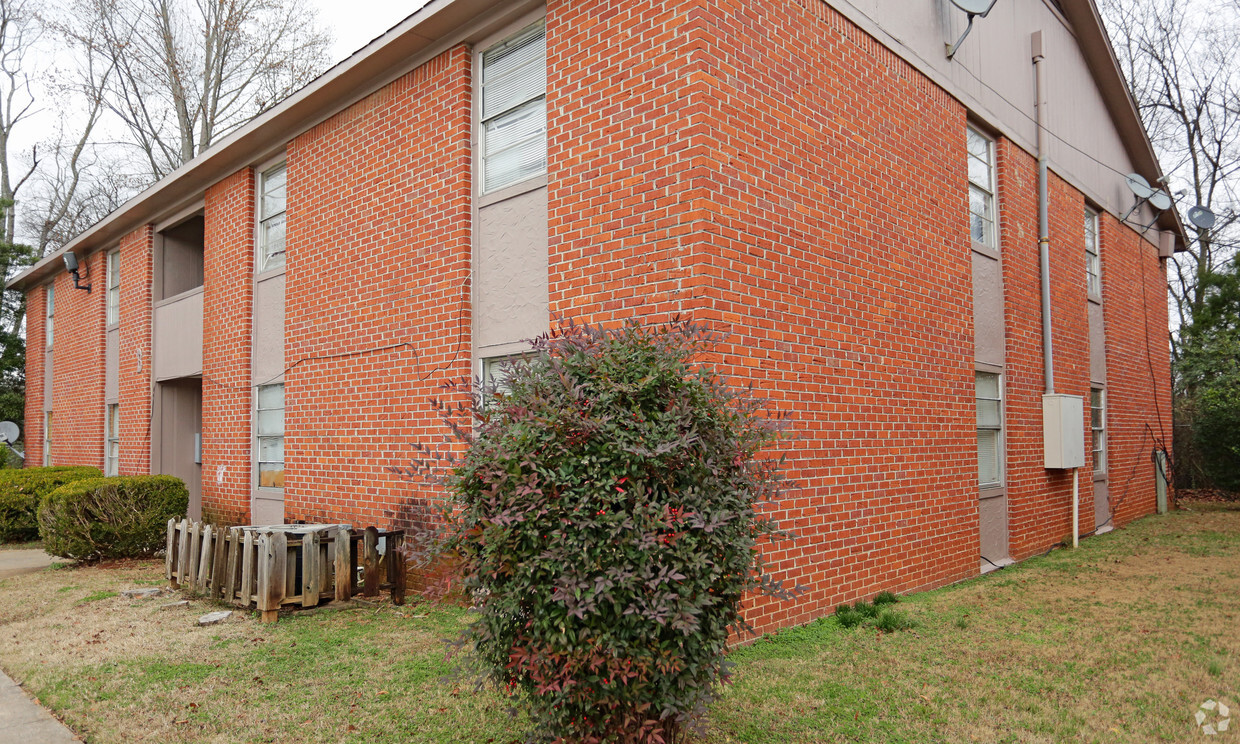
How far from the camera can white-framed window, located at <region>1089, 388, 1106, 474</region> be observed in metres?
13.7

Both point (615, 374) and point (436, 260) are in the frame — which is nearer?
point (615, 374)

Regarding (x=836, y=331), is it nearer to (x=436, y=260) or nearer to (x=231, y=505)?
(x=436, y=260)

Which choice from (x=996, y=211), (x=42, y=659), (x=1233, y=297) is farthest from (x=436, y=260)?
(x=1233, y=297)

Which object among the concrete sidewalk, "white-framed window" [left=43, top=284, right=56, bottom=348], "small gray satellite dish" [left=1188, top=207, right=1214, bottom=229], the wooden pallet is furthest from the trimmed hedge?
"small gray satellite dish" [left=1188, top=207, right=1214, bottom=229]

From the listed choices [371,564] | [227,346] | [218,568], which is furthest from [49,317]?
[371,564]

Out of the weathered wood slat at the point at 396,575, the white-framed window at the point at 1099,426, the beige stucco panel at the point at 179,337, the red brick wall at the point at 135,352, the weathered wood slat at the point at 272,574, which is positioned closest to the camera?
the weathered wood slat at the point at 272,574

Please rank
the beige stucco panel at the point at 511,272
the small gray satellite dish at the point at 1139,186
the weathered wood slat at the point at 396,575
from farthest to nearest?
1. the small gray satellite dish at the point at 1139,186
2. the weathered wood slat at the point at 396,575
3. the beige stucco panel at the point at 511,272

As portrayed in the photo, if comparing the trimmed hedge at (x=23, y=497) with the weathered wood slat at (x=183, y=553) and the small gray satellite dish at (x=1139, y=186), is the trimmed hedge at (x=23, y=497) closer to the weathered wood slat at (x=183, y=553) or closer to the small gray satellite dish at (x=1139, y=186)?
the weathered wood slat at (x=183, y=553)

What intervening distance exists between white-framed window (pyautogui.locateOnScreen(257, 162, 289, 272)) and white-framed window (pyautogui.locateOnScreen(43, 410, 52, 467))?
1164cm

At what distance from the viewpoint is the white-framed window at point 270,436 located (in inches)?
428

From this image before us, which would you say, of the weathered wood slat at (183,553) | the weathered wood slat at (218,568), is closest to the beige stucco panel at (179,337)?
the weathered wood slat at (183,553)

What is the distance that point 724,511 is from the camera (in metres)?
3.74

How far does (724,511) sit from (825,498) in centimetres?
362

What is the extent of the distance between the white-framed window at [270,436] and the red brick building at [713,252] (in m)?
0.06
